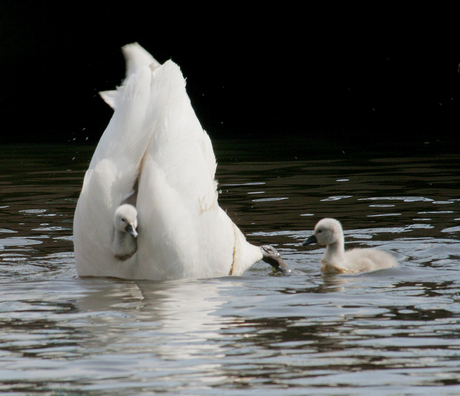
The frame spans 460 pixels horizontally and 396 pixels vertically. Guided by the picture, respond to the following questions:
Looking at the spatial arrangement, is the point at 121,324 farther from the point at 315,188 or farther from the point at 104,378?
the point at 315,188

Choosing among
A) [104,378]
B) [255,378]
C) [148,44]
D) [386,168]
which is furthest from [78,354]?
[148,44]

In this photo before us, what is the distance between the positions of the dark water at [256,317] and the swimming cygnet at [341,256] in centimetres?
15

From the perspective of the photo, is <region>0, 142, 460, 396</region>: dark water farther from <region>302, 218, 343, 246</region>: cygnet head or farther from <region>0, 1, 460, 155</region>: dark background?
<region>0, 1, 460, 155</region>: dark background

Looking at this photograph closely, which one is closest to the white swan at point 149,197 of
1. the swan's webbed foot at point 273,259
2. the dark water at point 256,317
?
the dark water at point 256,317

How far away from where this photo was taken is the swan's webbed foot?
6.59m

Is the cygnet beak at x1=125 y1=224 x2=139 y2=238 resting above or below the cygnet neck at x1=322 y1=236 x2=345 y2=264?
above

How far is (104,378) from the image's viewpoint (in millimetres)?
3832

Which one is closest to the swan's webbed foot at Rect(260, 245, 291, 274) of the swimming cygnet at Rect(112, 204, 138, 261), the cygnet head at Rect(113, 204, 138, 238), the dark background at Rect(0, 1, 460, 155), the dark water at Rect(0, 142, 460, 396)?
the dark water at Rect(0, 142, 460, 396)

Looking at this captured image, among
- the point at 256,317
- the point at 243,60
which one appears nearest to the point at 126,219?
the point at 256,317

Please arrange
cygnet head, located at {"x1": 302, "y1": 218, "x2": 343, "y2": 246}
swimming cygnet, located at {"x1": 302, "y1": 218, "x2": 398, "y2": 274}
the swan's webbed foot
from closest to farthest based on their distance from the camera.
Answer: swimming cygnet, located at {"x1": 302, "y1": 218, "x2": 398, "y2": 274}
the swan's webbed foot
cygnet head, located at {"x1": 302, "y1": 218, "x2": 343, "y2": 246}

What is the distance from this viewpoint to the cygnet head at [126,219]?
517cm

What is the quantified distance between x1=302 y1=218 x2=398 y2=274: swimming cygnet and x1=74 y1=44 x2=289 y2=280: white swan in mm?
966

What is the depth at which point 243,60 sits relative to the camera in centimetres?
2448

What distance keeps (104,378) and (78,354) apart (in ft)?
1.38
